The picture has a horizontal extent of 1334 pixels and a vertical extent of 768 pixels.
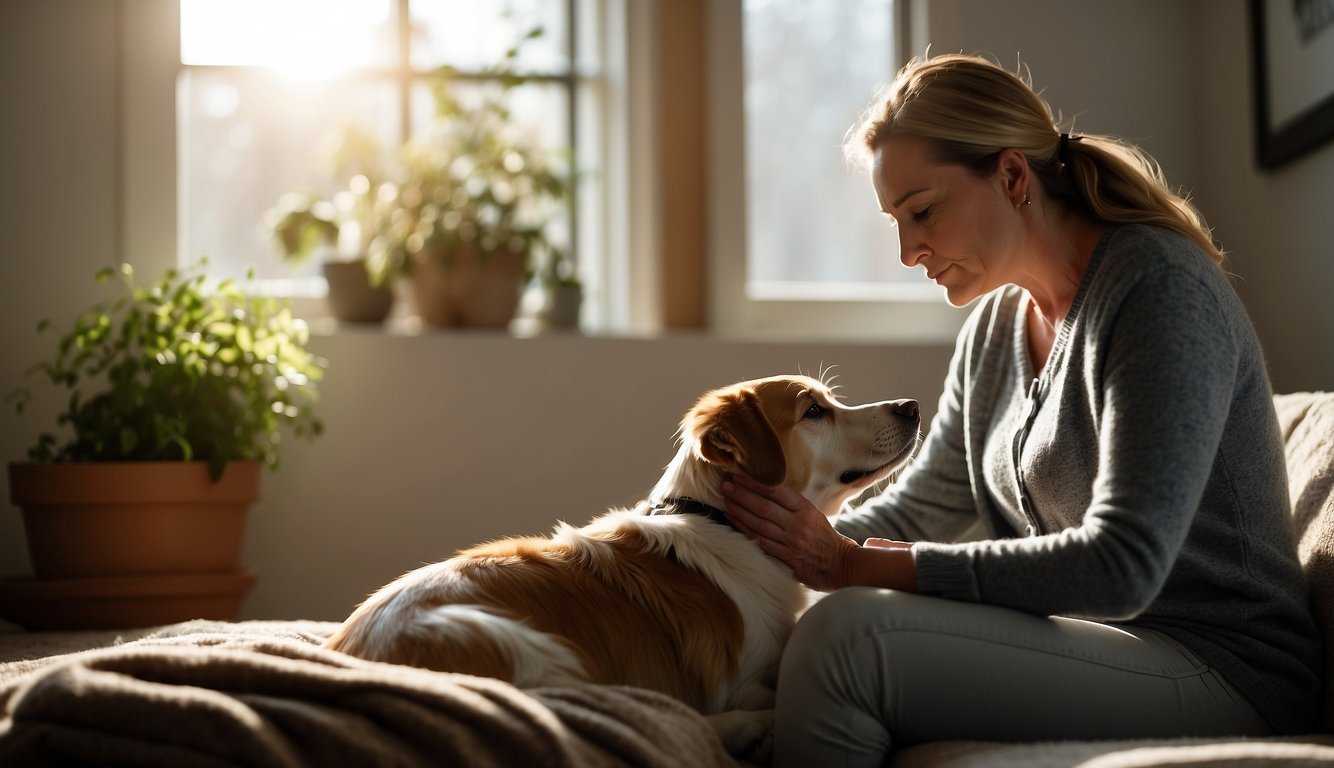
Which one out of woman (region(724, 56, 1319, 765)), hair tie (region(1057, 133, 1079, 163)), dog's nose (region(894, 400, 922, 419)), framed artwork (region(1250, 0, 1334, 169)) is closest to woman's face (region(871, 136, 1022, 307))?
woman (region(724, 56, 1319, 765))

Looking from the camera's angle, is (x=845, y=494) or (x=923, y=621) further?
(x=845, y=494)

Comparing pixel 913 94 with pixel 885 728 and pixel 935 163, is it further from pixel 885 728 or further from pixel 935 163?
pixel 885 728

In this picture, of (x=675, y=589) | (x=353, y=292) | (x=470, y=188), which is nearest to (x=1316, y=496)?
(x=675, y=589)

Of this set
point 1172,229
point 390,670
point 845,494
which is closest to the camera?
point 390,670

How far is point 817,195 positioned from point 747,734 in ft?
6.47

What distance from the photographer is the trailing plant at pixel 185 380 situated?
2348 millimetres

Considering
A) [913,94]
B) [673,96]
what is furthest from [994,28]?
[913,94]

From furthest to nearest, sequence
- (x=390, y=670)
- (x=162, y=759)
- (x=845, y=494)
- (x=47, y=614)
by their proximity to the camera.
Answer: (x=47, y=614), (x=845, y=494), (x=390, y=670), (x=162, y=759)

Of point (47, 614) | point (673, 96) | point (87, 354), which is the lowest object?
point (47, 614)

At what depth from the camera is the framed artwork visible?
2.33 metres

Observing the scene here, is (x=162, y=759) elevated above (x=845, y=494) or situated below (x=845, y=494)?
below

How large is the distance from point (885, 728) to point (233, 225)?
2.26 metres

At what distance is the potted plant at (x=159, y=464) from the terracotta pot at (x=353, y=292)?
0.88ft

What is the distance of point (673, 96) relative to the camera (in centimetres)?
297
